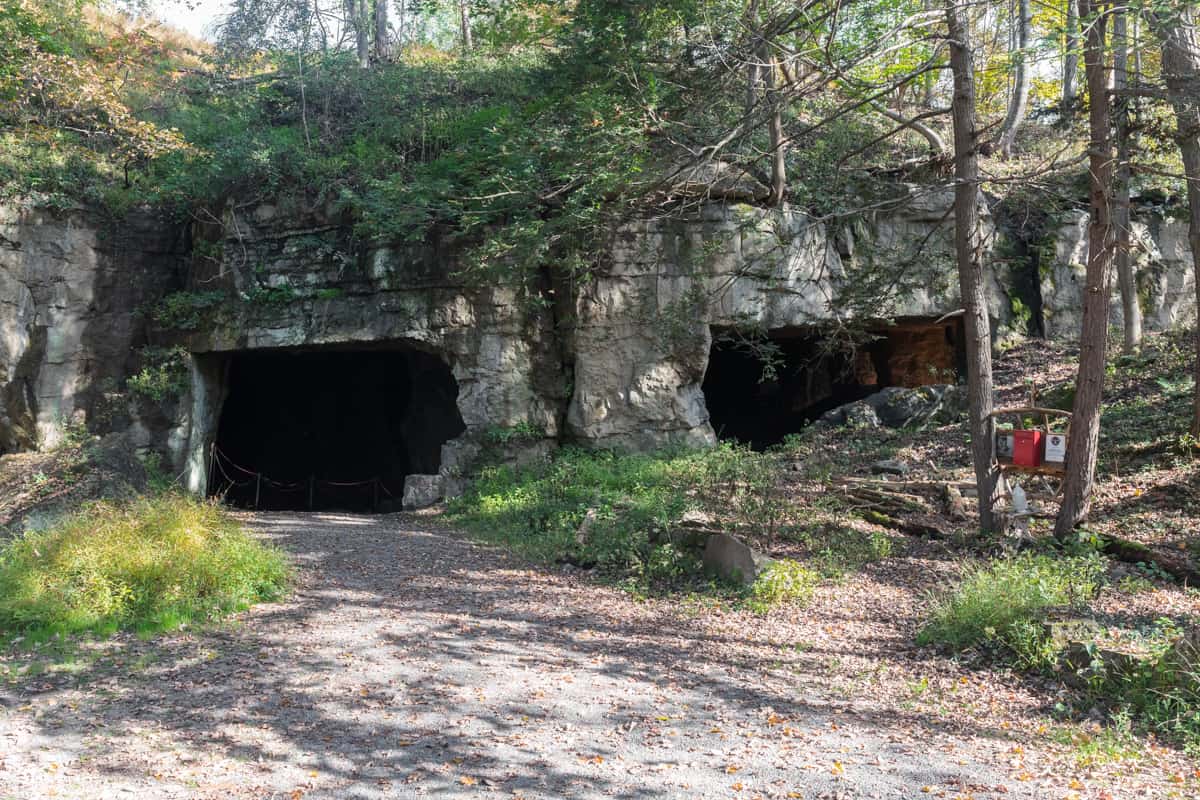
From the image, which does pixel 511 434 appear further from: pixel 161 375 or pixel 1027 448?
pixel 1027 448

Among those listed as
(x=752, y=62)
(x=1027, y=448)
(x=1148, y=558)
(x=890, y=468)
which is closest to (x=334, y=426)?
(x=890, y=468)

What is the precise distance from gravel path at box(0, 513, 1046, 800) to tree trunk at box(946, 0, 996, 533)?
389cm

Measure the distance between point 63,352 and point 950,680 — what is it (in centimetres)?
1538

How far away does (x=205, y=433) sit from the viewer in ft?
53.3

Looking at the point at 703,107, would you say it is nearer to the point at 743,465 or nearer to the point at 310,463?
the point at 743,465

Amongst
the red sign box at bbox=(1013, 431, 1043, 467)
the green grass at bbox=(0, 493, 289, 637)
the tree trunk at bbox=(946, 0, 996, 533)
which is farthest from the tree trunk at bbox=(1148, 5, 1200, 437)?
the green grass at bbox=(0, 493, 289, 637)

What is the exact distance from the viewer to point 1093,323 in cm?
915

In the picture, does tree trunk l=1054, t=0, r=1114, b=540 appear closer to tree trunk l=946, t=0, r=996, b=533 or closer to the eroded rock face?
tree trunk l=946, t=0, r=996, b=533

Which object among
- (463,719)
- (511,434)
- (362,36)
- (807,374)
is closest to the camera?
(463,719)

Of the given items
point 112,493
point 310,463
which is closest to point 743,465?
point 112,493

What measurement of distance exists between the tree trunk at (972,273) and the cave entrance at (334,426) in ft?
44.0

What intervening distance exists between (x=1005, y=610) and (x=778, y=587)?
209 centimetres

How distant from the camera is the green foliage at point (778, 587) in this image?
8148 mm

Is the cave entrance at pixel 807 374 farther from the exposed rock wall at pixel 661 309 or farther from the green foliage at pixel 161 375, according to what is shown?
the green foliage at pixel 161 375
